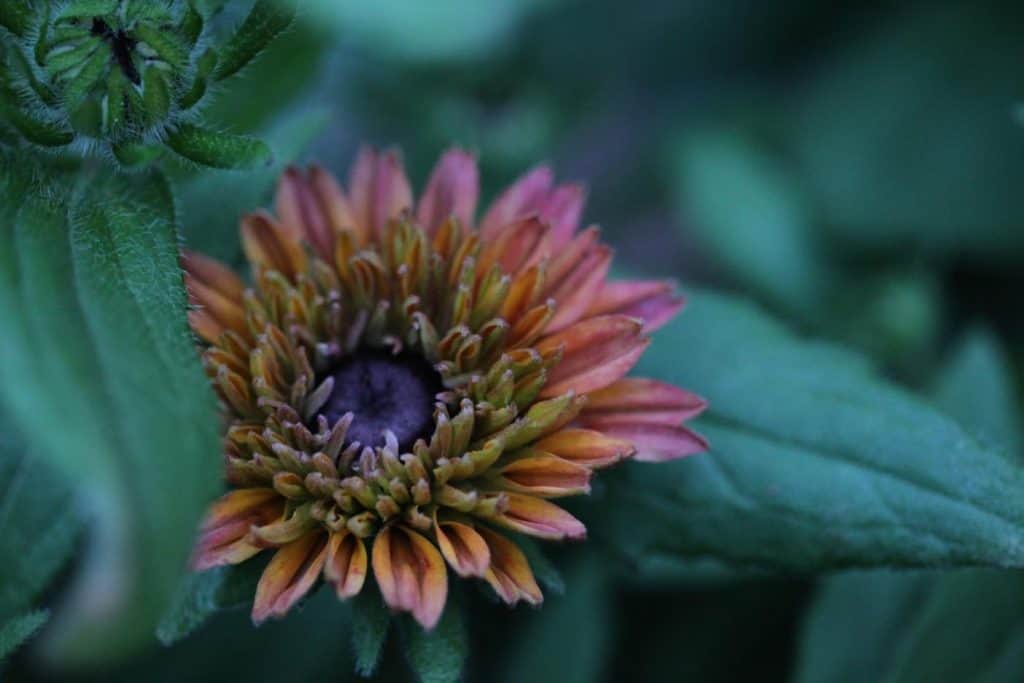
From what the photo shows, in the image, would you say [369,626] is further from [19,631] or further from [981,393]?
[981,393]

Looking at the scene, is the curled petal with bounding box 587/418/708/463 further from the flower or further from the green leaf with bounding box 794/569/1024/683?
the green leaf with bounding box 794/569/1024/683

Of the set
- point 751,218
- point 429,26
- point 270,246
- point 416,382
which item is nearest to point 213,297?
point 270,246

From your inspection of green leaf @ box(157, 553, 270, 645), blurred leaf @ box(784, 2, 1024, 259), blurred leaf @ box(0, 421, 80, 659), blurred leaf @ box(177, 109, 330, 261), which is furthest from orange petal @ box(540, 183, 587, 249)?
blurred leaf @ box(784, 2, 1024, 259)

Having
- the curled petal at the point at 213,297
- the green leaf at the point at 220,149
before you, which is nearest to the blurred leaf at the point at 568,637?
the curled petal at the point at 213,297

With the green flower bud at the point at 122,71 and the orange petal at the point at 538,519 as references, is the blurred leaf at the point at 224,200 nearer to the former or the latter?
the green flower bud at the point at 122,71

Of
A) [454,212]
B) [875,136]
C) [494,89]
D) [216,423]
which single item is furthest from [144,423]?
[875,136]

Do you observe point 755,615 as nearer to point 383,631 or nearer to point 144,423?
point 383,631

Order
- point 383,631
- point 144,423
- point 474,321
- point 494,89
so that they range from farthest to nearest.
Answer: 1. point 494,89
2. point 474,321
3. point 383,631
4. point 144,423
